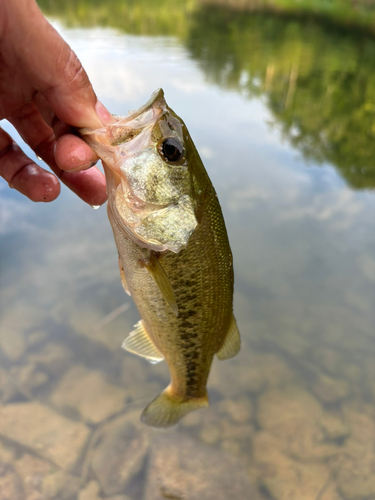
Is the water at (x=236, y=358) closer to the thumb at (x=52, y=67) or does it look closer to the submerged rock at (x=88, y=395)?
the submerged rock at (x=88, y=395)

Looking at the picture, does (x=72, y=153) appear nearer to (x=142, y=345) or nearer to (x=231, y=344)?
Answer: (x=142, y=345)

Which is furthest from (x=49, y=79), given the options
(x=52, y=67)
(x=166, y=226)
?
(x=166, y=226)

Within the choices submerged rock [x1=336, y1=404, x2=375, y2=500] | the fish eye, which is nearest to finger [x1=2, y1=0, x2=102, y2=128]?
the fish eye

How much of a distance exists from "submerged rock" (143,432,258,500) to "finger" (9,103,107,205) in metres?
2.56

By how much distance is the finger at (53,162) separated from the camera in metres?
2.22

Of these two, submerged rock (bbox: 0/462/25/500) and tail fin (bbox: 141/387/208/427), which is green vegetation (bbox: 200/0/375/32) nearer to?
Result: tail fin (bbox: 141/387/208/427)

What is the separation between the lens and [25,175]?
2270mm

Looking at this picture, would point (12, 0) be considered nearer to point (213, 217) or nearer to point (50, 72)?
point (50, 72)

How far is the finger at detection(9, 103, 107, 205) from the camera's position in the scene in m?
2.22

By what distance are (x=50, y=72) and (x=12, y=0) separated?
0.84ft

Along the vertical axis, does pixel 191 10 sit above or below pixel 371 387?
above

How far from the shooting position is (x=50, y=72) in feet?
4.97

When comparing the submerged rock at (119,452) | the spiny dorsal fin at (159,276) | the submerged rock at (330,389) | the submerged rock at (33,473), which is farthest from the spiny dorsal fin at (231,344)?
the submerged rock at (330,389)

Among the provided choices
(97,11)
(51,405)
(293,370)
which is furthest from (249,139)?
(97,11)
